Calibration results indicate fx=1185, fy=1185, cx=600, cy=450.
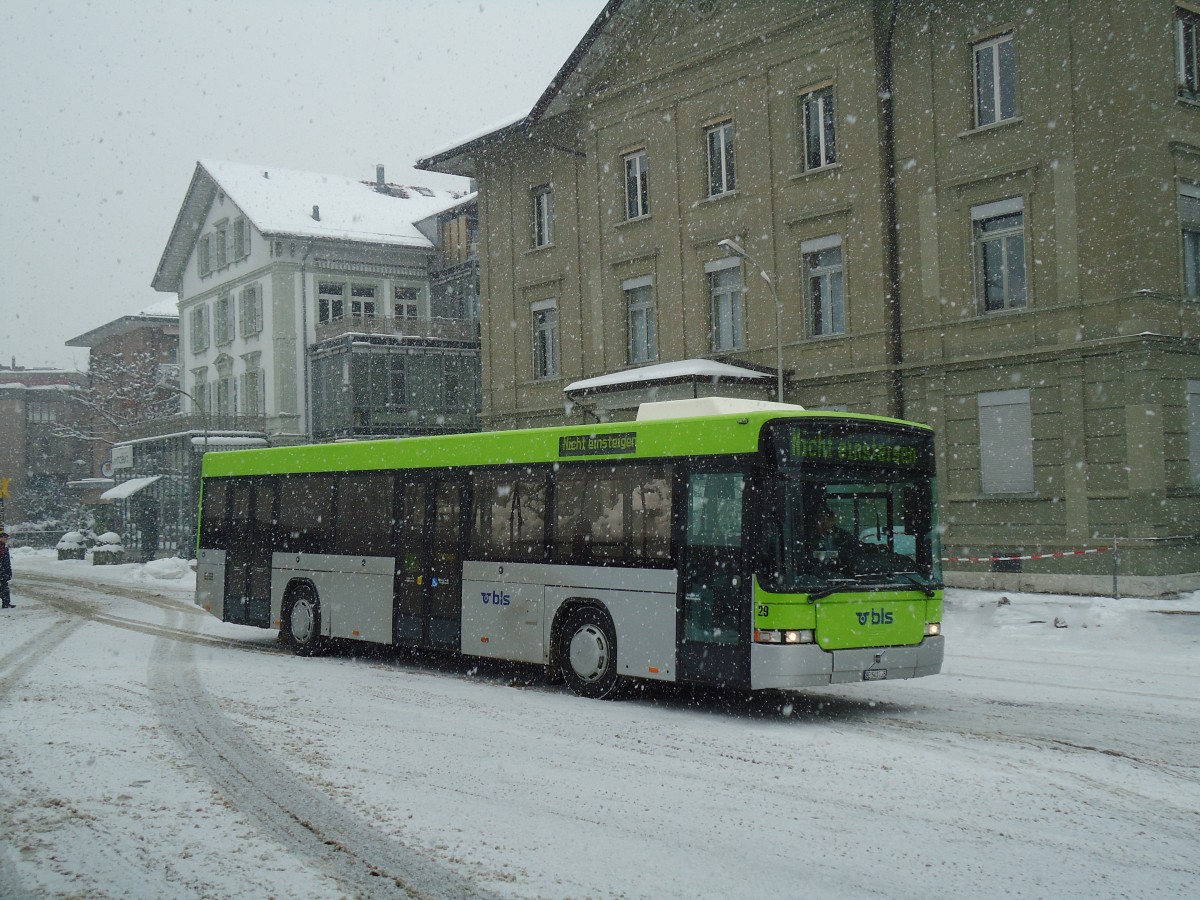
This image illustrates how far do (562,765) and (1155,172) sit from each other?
60.0ft

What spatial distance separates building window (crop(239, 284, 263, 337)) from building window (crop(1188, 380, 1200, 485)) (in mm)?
37391

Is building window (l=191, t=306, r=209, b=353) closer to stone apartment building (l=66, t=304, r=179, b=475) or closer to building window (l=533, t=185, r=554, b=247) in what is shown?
stone apartment building (l=66, t=304, r=179, b=475)

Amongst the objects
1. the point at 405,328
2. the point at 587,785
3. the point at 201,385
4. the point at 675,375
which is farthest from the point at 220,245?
the point at 587,785

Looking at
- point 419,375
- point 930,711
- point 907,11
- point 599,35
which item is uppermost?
point 599,35

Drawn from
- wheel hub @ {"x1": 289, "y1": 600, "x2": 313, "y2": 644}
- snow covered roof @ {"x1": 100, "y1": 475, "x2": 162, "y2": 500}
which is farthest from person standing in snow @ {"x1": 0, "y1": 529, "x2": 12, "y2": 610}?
snow covered roof @ {"x1": 100, "y1": 475, "x2": 162, "y2": 500}

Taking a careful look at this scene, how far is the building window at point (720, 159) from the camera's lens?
29.2 metres

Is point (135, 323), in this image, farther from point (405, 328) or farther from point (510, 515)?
point (510, 515)

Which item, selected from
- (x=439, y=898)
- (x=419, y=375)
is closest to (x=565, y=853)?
(x=439, y=898)

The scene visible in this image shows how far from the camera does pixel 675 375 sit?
1053 inches

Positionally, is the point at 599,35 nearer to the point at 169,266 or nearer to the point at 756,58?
the point at 756,58

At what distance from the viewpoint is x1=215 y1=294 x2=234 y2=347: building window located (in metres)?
52.8

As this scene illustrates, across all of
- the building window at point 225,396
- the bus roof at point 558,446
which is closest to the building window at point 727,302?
the bus roof at point 558,446

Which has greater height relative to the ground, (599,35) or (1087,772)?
(599,35)

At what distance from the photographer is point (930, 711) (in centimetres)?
1098
